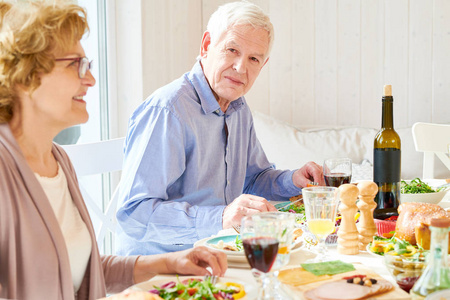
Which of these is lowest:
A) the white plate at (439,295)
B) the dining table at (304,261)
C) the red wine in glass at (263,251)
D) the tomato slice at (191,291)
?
the dining table at (304,261)

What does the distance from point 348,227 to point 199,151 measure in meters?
0.75

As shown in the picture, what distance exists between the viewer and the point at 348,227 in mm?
→ 1411

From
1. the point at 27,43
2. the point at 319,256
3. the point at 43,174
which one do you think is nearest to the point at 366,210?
the point at 319,256

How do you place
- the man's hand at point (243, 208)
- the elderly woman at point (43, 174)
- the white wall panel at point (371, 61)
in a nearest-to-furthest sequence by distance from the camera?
the elderly woman at point (43, 174), the man's hand at point (243, 208), the white wall panel at point (371, 61)

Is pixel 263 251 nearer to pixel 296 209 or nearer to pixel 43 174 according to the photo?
pixel 43 174

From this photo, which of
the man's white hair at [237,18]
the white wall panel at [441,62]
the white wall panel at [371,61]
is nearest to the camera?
the man's white hair at [237,18]

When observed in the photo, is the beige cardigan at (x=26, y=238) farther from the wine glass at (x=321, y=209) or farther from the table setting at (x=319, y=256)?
the wine glass at (x=321, y=209)

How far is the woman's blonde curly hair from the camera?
1.21m

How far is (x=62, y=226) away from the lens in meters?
1.36

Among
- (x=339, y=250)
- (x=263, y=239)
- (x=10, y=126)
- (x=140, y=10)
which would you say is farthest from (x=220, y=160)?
(x=140, y=10)

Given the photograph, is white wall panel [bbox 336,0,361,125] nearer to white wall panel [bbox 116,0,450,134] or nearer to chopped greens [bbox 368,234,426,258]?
white wall panel [bbox 116,0,450,134]

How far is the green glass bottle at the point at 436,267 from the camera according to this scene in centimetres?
94

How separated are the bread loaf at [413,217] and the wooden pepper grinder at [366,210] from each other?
0.23ft

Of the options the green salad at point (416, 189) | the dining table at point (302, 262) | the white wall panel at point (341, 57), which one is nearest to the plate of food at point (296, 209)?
the dining table at point (302, 262)
